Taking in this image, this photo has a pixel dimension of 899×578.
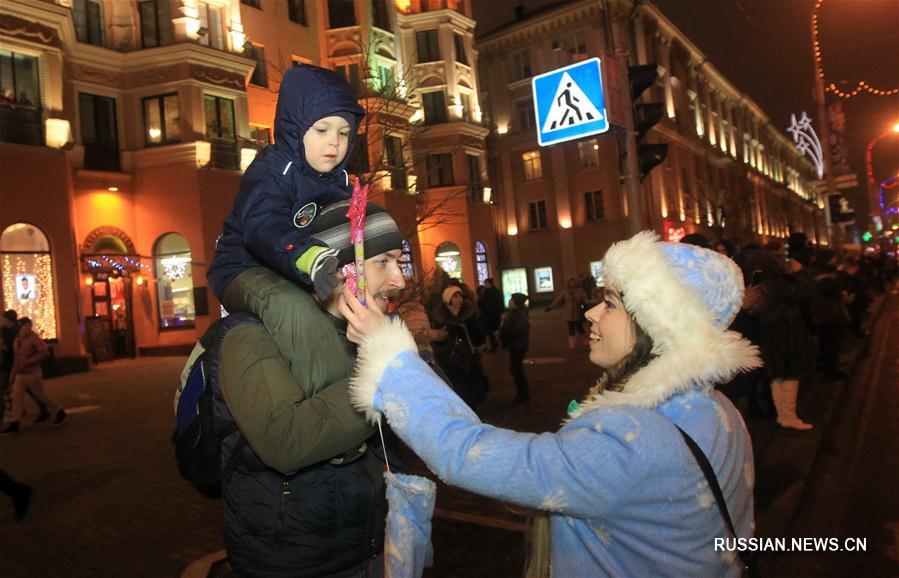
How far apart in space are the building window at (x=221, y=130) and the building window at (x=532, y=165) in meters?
22.8

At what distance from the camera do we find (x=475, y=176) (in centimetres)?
3186

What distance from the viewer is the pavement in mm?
4578

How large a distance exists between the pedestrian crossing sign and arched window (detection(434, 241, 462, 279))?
23489 millimetres

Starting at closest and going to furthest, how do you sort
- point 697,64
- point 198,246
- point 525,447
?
point 525,447
point 198,246
point 697,64

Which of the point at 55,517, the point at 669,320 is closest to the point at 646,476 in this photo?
the point at 669,320

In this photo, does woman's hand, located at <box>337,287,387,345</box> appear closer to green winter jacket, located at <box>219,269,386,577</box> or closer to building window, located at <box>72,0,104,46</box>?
green winter jacket, located at <box>219,269,386,577</box>

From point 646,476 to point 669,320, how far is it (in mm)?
426

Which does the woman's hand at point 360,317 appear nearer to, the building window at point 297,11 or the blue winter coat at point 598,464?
the blue winter coat at point 598,464

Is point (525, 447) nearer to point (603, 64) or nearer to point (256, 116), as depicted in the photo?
point (603, 64)

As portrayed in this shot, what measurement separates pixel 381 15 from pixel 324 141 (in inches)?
1135

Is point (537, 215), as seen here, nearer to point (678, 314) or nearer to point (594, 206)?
point (594, 206)

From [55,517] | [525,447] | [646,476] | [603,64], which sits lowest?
[55,517]

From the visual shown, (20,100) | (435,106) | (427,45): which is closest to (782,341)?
(20,100)

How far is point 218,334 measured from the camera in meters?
1.80
